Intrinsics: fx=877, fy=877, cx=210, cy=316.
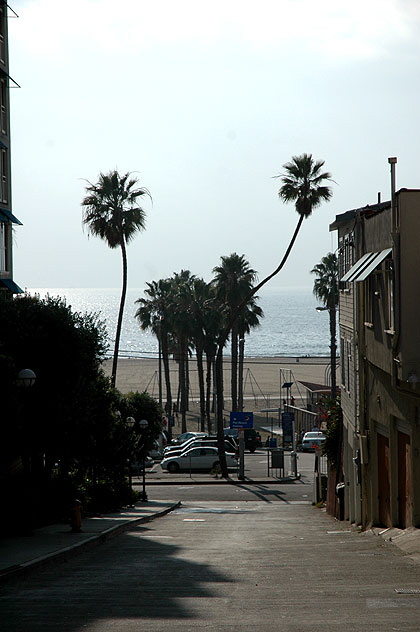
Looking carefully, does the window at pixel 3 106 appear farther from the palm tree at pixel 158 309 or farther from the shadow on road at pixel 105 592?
the palm tree at pixel 158 309

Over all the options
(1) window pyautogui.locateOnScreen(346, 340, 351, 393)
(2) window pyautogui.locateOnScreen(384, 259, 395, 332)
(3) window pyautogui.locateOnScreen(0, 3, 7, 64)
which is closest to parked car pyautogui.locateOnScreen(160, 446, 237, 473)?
(1) window pyautogui.locateOnScreen(346, 340, 351, 393)

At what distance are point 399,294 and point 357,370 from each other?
848cm

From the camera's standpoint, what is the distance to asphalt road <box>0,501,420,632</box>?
852cm

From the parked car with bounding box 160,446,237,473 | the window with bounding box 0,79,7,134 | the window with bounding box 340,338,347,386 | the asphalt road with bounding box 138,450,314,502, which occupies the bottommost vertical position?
the asphalt road with bounding box 138,450,314,502

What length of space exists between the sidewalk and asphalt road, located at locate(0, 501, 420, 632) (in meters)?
0.26

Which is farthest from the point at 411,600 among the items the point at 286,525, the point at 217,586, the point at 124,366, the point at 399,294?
the point at 124,366

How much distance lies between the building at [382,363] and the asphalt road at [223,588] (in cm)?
207

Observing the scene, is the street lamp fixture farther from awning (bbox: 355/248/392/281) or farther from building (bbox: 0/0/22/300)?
building (bbox: 0/0/22/300)

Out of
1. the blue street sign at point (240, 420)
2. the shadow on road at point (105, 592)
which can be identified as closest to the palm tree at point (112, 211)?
the blue street sign at point (240, 420)

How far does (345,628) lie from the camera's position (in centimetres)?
801

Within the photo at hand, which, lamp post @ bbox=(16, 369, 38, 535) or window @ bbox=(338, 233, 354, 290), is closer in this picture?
lamp post @ bbox=(16, 369, 38, 535)

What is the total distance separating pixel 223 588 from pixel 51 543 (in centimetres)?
661

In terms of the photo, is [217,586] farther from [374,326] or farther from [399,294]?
[374,326]

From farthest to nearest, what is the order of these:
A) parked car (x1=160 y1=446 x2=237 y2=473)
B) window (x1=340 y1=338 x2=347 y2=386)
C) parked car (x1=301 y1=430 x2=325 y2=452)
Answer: parked car (x1=301 y1=430 x2=325 y2=452), parked car (x1=160 y1=446 x2=237 y2=473), window (x1=340 y1=338 x2=347 y2=386)
